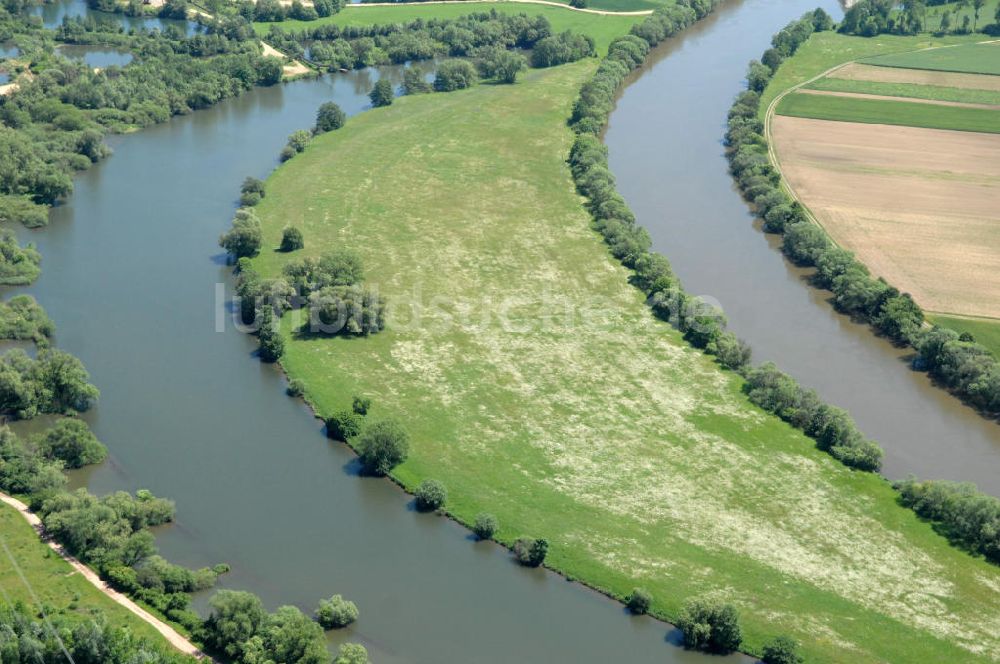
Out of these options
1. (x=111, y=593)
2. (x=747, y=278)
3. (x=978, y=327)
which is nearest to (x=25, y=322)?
(x=111, y=593)

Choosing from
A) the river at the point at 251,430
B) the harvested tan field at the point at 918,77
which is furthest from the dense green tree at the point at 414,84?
the harvested tan field at the point at 918,77

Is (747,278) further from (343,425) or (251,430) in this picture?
(251,430)

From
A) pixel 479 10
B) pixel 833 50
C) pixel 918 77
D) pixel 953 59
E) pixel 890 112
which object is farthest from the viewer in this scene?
pixel 479 10

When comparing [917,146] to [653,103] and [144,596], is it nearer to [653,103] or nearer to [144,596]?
[653,103]

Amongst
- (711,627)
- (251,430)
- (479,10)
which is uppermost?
(479,10)

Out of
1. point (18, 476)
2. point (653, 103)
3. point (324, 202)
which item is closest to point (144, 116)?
point (324, 202)

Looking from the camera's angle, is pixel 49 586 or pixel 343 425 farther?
pixel 343 425
